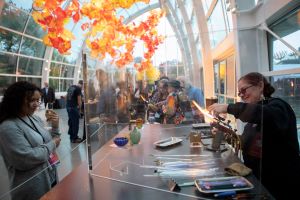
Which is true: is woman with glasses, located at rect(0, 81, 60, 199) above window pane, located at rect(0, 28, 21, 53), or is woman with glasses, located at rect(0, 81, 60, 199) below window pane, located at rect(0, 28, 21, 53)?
below

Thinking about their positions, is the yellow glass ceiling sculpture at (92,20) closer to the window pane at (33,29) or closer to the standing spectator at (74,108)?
the standing spectator at (74,108)

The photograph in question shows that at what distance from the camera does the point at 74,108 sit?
6.06 metres

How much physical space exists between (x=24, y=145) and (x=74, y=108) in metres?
4.53

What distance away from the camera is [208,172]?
142 centimetres

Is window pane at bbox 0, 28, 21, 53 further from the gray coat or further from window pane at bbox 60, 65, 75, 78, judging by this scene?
the gray coat

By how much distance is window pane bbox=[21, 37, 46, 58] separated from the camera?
1093cm

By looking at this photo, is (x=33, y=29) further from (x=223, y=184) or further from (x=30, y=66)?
(x=223, y=184)

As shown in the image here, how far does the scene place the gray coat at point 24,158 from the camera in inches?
63.5

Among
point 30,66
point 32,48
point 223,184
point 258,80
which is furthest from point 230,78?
point 30,66

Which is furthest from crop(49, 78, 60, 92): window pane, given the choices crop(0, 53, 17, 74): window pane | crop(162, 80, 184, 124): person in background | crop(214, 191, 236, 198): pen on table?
crop(214, 191, 236, 198): pen on table

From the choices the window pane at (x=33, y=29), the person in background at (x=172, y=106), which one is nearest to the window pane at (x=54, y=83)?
the window pane at (x=33, y=29)

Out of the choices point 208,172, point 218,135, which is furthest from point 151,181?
point 218,135

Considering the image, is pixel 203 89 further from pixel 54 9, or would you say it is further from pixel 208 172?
pixel 54 9

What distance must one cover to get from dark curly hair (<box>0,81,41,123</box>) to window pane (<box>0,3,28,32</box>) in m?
8.16
